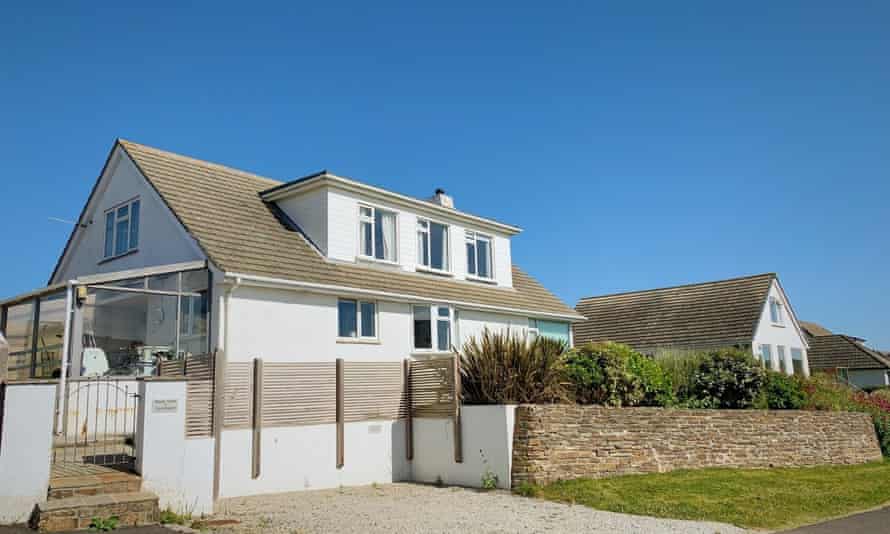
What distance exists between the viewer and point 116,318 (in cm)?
1738

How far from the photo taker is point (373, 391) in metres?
17.4

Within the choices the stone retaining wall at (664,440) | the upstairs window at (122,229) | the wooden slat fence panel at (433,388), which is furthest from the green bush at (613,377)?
the upstairs window at (122,229)

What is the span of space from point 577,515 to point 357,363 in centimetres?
681

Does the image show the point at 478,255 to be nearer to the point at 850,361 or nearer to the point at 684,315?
the point at 684,315

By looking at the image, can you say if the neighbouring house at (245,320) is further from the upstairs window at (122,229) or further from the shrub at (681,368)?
the shrub at (681,368)

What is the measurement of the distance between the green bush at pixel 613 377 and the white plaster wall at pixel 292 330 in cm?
488

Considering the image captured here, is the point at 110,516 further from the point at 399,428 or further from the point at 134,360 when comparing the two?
the point at 399,428

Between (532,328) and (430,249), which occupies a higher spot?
(430,249)

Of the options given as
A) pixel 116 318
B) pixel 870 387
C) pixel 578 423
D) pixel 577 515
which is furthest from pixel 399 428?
pixel 870 387

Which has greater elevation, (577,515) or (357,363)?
(357,363)

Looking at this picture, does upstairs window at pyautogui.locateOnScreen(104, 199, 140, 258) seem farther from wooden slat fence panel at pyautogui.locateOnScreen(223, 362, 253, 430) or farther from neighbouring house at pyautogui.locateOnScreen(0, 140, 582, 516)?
wooden slat fence panel at pyautogui.locateOnScreen(223, 362, 253, 430)

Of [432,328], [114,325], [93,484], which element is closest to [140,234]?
[114,325]

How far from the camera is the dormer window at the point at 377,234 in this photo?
66.2 ft

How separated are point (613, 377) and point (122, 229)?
1395 cm
